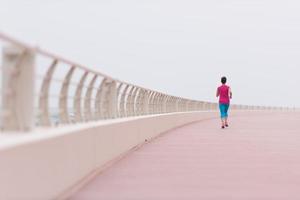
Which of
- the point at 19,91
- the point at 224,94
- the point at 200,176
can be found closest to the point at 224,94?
the point at 224,94

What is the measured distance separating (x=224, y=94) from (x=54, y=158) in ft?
60.6

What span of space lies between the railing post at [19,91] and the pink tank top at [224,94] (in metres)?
18.5

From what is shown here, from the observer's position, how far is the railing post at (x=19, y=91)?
23.4ft

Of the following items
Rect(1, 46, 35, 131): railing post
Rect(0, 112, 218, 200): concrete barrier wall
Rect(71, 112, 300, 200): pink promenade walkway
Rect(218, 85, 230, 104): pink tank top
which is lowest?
Rect(71, 112, 300, 200): pink promenade walkway

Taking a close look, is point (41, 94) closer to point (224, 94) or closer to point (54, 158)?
point (54, 158)

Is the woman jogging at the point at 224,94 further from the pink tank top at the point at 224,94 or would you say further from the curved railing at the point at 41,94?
the curved railing at the point at 41,94

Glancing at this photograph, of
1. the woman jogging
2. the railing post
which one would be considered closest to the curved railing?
the railing post

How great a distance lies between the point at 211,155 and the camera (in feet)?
46.5

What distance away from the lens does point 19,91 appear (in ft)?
24.1

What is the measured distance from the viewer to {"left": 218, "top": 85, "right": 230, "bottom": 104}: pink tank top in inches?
1011

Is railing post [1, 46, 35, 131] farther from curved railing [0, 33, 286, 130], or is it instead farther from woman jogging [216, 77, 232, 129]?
woman jogging [216, 77, 232, 129]

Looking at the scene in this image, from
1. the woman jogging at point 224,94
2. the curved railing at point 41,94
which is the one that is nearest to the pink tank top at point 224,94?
the woman jogging at point 224,94

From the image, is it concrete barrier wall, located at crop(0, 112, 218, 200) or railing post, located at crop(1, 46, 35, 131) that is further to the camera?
railing post, located at crop(1, 46, 35, 131)

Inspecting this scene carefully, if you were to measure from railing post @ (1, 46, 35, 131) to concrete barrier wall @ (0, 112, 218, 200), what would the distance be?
209 millimetres
